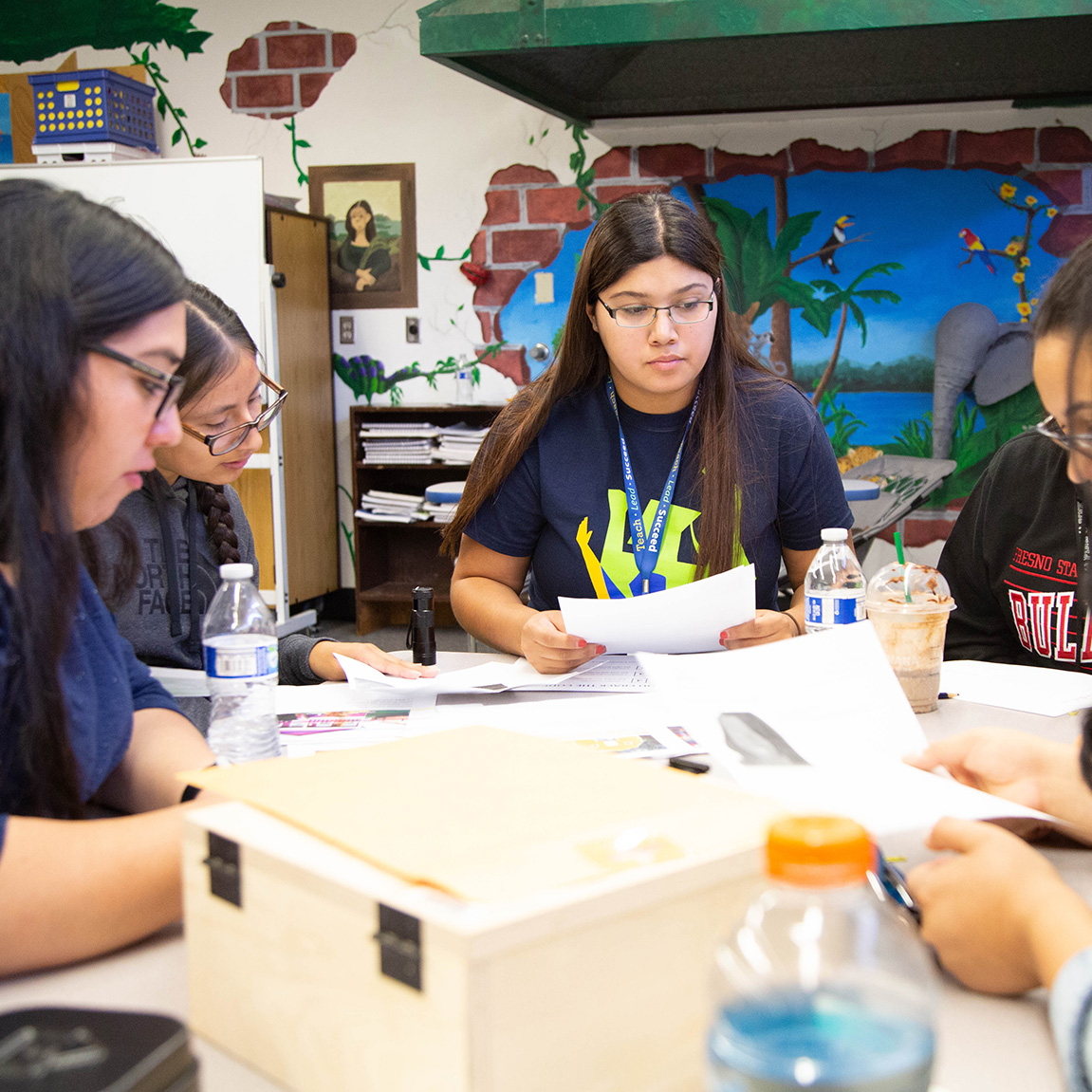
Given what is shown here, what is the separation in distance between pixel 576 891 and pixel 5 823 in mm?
408

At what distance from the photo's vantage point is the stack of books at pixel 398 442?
4.42 m

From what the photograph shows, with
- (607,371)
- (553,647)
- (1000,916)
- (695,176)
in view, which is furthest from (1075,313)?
(695,176)

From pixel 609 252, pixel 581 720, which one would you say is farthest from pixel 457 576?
pixel 581 720

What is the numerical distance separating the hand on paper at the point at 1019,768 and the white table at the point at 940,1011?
65 millimetres

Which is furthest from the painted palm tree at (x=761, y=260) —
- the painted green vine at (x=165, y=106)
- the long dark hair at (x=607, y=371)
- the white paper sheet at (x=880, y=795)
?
the white paper sheet at (x=880, y=795)

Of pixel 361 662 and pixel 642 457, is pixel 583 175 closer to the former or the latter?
pixel 642 457

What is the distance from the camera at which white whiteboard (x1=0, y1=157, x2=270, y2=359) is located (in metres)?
3.85

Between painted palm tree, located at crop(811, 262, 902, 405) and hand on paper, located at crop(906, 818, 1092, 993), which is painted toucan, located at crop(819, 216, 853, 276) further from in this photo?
hand on paper, located at crop(906, 818, 1092, 993)

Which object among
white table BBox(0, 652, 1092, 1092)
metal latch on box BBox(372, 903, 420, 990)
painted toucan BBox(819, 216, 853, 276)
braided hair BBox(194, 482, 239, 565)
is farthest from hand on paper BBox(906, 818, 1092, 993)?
painted toucan BBox(819, 216, 853, 276)

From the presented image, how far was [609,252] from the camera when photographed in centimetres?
174

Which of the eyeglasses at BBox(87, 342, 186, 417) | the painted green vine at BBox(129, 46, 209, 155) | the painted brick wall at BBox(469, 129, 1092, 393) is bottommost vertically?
the eyeglasses at BBox(87, 342, 186, 417)

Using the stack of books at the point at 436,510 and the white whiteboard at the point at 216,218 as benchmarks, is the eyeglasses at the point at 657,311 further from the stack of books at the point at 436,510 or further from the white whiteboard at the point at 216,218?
the stack of books at the point at 436,510

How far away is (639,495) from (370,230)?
10.6ft

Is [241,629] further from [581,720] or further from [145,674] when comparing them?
[581,720]
